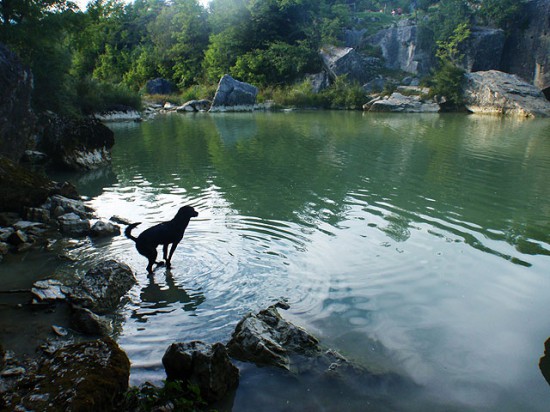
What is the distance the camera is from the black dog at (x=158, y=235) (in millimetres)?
6523

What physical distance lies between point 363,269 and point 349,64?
1916 inches

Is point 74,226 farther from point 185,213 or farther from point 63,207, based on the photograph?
point 185,213

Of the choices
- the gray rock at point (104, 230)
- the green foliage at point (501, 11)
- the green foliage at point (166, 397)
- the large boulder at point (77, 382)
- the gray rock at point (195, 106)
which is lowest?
the gray rock at point (195, 106)

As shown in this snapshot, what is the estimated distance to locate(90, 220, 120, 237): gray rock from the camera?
8.25m

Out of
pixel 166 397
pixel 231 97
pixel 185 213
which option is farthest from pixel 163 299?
pixel 231 97

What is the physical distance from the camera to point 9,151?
11516 millimetres

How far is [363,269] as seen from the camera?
7039 millimetres

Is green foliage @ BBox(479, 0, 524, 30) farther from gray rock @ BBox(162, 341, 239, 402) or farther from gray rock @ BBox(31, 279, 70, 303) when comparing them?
gray rock @ BBox(162, 341, 239, 402)

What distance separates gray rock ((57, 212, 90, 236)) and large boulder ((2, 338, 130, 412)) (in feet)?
16.8

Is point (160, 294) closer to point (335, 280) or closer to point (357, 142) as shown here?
point (335, 280)

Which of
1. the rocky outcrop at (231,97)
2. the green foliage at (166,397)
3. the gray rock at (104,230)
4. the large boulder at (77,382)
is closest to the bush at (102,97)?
the rocky outcrop at (231,97)

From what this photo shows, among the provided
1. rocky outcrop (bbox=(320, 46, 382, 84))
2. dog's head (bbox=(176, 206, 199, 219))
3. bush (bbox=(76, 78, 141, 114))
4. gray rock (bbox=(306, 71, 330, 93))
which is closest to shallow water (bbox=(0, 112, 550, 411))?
dog's head (bbox=(176, 206, 199, 219))

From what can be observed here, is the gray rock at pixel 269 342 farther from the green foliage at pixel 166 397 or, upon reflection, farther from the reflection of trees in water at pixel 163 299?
the reflection of trees in water at pixel 163 299

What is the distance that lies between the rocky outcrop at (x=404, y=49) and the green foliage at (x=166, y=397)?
54.8 metres
